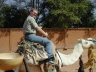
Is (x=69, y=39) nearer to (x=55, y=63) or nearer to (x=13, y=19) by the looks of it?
(x=13, y=19)

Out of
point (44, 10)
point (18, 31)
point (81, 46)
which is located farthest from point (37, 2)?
point (81, 46)

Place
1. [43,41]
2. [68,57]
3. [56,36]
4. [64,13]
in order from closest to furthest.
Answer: [43,41]
[68,57]
[64,13]
[56,36]

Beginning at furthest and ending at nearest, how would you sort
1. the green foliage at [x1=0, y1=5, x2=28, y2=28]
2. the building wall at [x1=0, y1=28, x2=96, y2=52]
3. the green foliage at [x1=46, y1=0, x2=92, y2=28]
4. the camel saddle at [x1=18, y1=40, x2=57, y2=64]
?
the green foliage at [x1=0, y1=5, x2=28, y2=28], the green foliage at [x1=46, y1=0, x2=92, y2=28], the building wall at [x1=0, y1=28, x2=96, y2=52], the camel saddle at [x1=18, y1=40, x2=57, y2=64]

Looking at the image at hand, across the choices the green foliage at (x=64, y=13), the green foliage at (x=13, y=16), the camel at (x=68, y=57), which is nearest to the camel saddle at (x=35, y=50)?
the camel at (x=68, y=57)

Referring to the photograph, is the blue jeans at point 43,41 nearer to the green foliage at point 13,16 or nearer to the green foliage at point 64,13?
the green foliage at point 64,13

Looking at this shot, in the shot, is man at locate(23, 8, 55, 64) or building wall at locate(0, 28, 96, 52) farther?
building wall at locate(0, 28, 96, 52)

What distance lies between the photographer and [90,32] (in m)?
15.8

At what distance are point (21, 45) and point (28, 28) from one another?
0.42m

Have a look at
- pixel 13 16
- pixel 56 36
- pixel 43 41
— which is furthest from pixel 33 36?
pixel 13 16

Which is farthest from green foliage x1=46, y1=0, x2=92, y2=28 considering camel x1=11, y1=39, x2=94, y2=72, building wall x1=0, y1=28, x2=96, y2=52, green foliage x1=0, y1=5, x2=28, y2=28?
camel x1=11, y1=39, x2=94, y2=72

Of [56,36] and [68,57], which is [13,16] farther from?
[68,57]

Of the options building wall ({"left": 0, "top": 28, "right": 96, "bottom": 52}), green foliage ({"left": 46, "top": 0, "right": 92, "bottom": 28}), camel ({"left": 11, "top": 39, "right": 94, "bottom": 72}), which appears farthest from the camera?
green foliage ({"left": 46, "top": 0, "right": 92, "bottom": 28})

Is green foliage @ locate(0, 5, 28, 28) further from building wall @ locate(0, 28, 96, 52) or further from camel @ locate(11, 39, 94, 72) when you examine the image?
camel @ locate(11, 39, 94, 72)

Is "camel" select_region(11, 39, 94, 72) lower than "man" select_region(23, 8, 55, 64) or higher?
lower
